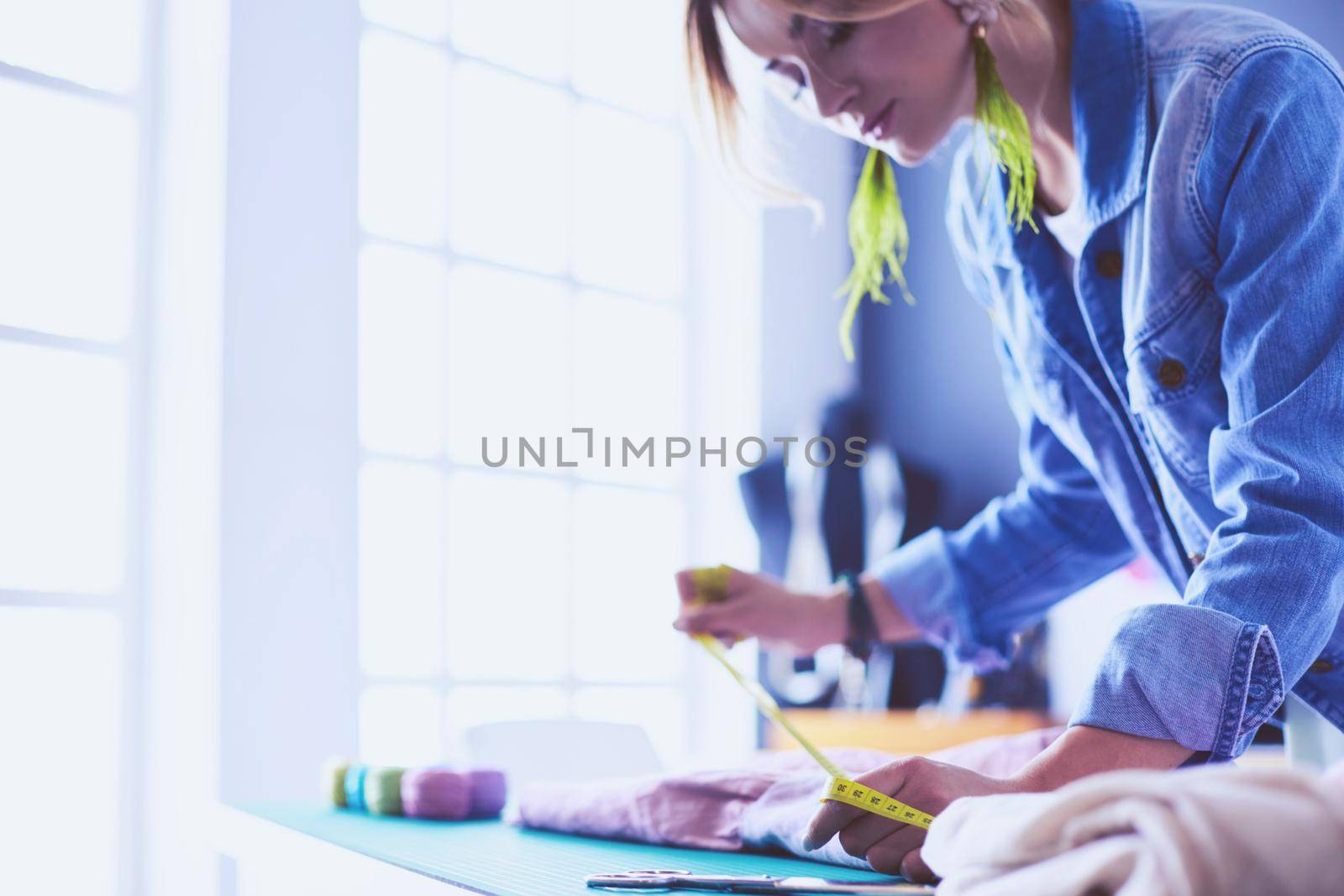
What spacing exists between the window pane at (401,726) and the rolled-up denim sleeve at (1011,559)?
1.62 metres

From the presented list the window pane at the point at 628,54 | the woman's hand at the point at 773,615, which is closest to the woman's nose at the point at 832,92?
the woman's hand at the point at 773,615

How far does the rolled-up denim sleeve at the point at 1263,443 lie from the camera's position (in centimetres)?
74

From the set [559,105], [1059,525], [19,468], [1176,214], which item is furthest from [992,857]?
[559,105]

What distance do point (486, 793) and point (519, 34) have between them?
246 centimetres

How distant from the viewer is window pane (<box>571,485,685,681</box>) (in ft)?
10.7

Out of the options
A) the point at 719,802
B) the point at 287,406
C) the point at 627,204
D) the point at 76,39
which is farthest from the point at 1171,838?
the point at 627,204

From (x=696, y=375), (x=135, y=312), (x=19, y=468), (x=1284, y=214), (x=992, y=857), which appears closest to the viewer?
(x=992, y=857)

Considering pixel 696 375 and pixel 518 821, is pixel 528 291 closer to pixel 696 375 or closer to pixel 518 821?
pixel 696 375

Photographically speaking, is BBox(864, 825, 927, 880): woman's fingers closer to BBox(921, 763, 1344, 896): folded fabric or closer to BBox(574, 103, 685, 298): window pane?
BBox(921, 763, 1344, 896): folded fabric

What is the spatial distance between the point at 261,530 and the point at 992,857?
212 centimetres

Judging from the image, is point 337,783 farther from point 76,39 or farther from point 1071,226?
point 76,39

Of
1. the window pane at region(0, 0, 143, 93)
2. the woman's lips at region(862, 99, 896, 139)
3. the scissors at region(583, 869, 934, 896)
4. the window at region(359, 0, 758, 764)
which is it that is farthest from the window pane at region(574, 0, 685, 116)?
the scissors at region(583, 869, 934, 896)

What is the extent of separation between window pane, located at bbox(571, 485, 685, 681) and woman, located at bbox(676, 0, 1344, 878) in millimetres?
1910

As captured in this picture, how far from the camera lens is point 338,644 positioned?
99.0 inches
